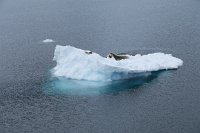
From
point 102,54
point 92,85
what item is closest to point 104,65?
point 92,85

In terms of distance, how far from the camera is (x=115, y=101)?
137 ft

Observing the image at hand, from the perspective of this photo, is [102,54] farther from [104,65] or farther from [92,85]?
[92,85]

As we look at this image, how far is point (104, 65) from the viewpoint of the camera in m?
45.8

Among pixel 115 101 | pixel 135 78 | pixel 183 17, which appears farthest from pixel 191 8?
pixel 115 101

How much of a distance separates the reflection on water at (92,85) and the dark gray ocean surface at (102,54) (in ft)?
0.39

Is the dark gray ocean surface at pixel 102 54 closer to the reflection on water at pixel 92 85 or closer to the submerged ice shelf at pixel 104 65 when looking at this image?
the reflection on water at pixel 92 85

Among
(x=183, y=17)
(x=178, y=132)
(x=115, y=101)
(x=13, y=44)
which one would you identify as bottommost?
(x=178, y=132)

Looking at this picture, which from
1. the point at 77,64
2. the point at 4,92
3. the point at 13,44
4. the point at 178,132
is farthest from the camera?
the point at 13,44

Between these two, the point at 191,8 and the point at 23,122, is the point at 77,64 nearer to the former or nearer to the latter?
the point at 23,122

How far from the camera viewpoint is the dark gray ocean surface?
38.3 meters

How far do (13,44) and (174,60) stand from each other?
24.3 meters

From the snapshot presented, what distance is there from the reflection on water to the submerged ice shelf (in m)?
0.60

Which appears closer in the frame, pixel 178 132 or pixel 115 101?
pixel 178 132

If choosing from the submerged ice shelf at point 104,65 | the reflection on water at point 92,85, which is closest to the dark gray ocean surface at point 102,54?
the reflection on water at point 92,85
